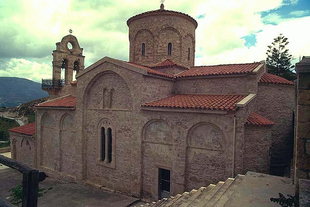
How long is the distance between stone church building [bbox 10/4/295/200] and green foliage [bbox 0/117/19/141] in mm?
19733

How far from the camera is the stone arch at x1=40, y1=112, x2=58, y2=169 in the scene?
50.3 feet

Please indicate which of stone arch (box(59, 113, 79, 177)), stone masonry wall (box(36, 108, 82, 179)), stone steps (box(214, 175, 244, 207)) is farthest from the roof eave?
stone arch (box(59, 113, 79, 177))

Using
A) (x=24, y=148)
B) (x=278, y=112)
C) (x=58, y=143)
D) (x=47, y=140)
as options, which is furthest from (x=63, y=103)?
(x=278, y=112)

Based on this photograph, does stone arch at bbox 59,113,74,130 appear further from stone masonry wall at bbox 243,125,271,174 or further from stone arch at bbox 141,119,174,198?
stone masonry wall at bbox 243,125,271,174

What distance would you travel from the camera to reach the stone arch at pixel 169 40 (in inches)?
631

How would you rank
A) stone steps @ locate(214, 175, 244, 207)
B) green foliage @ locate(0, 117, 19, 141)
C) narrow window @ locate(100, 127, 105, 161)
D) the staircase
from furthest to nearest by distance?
green foliage @ locate(0, 117, 19, 141) < narrow window @ locate(100, 127, 105, 161) < stone steps @ locate(214, 175, 244, 207) < the staircase

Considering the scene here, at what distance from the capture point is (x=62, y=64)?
17625 millimetres

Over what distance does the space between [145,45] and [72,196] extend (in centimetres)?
1108


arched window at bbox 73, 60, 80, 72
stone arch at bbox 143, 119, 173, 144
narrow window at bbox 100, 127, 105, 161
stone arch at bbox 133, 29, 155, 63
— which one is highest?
stone arch at bbox 133, 29, 155, 63

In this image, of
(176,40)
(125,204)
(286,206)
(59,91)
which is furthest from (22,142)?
(286,206)

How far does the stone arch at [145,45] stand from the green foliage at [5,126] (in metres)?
27.3

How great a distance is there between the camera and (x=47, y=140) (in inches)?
621

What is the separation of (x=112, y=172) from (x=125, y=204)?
7.47 ft

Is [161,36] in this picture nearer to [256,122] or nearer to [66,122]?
[66,122]
